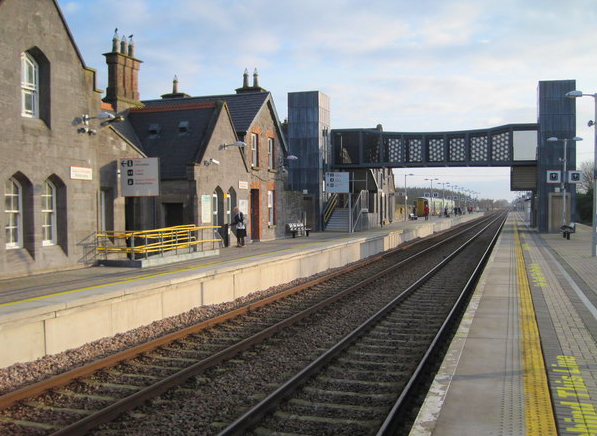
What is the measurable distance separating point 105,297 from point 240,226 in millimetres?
14532

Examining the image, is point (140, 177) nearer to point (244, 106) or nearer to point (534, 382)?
point (244, 106)

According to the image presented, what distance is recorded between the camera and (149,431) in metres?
5.62

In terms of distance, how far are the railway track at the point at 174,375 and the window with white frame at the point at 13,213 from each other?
6.58 metres

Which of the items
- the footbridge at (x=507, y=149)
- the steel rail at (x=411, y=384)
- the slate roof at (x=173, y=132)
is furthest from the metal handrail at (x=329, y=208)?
the steel rail at (x=411, y=384)

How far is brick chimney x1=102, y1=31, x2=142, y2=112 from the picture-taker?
26734mm

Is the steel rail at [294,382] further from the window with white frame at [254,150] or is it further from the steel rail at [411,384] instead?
the window with white frame at [254,150]

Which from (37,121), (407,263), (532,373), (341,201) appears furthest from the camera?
(341,201)

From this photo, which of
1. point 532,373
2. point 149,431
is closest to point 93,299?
point 149,431

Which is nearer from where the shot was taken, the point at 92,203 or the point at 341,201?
the point at 92,203

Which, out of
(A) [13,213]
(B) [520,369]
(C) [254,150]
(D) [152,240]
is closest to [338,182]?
(C) [254,150]

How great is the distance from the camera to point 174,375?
7.09 meters

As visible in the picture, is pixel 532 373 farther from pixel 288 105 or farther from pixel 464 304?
pixel 288 105

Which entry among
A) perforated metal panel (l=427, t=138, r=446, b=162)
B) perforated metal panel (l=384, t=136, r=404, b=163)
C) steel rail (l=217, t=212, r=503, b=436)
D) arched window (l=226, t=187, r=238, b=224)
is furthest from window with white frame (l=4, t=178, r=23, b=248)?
perforated metal panel (l=427, t=138, r=446, b=162)

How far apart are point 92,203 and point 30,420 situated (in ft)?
38.2
